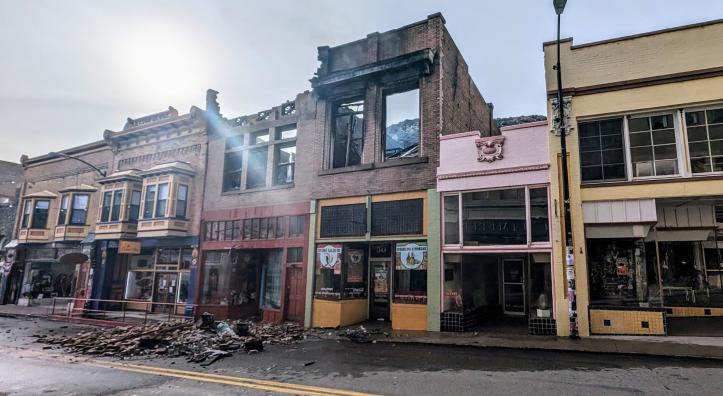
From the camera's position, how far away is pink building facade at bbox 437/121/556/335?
13250 mm

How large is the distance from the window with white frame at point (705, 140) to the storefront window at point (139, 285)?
2477 centimetres

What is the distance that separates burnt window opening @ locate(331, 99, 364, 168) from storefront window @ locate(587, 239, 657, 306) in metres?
9.26

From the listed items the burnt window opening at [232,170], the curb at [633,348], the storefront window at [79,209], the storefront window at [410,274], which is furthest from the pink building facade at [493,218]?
the storefront window at [79,209]

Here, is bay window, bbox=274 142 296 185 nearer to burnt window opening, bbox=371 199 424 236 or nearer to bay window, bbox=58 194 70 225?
burnt window opening, bbox=371 199 424 236

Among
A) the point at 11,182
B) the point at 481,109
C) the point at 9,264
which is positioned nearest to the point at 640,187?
the point at 481,109

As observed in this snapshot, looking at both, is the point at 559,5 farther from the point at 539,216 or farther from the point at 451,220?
the point at 451,220

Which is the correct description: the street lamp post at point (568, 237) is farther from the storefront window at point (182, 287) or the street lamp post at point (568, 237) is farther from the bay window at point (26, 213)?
the bay window at point (26, 213)

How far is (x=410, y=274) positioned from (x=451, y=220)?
2.34 m

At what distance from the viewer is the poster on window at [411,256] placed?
14.7 metres

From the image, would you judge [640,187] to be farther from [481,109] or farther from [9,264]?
[9,264]

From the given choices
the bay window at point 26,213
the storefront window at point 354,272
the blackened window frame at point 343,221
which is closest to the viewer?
the blackened window frame at point 343,221

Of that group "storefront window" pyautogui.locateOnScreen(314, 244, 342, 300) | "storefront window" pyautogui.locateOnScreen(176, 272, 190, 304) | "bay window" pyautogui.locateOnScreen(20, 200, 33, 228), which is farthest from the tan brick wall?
"bay window" pyautogui.locateOnScreen(20, 200, 33, 228)

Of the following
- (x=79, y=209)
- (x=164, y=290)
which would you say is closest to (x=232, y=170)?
(x=164, y=290)

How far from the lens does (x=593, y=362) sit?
29.7ft
